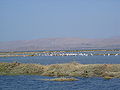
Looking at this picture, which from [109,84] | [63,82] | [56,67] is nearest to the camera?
[109,84]

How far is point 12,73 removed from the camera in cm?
4919

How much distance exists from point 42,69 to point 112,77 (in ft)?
40.5

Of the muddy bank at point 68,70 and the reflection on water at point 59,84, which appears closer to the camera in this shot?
the reflection on water at point 59,84

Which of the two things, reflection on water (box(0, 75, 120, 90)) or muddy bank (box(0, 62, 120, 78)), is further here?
muddy bank (box(0, 62, 120, 78))

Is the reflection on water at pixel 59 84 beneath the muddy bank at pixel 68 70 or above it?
beneath

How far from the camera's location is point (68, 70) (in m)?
46.2

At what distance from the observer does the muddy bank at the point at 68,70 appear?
43750mm

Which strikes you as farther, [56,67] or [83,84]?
[56,67]

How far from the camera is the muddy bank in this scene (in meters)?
43.8

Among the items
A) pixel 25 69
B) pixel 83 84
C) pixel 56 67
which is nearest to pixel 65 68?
pixel 56 67

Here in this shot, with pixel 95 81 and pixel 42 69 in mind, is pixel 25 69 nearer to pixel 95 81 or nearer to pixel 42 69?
pixel 42 69

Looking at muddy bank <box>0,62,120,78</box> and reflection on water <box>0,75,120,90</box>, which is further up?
muddy bank <box>0,62,120,78</box>

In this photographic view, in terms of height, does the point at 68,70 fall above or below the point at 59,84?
above

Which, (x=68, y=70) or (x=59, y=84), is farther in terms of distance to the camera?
(x=68, y=70)
